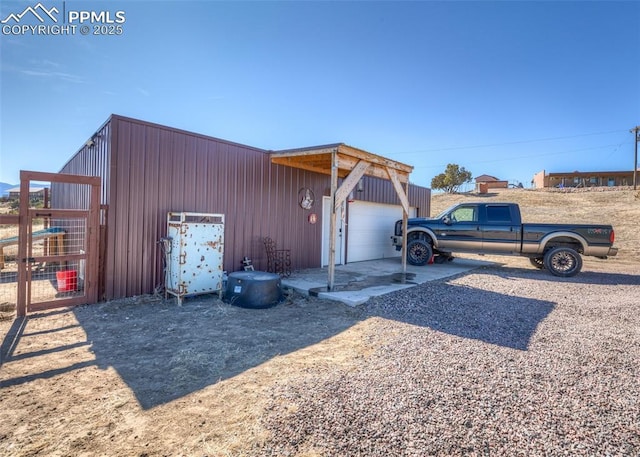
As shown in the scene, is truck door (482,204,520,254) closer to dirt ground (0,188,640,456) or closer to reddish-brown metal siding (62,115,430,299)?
reddish-brown metal siding (62,115,430,299)

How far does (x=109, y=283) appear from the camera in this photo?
4.99 meters

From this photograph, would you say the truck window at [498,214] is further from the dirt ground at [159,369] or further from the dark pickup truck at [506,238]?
the dirt ground at [159,369]

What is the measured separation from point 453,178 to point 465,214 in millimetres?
27968

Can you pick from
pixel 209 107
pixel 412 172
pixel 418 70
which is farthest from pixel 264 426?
pixel 418 70


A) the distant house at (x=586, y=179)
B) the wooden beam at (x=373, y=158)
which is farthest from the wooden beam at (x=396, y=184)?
the distant house at (x=586, y=179)

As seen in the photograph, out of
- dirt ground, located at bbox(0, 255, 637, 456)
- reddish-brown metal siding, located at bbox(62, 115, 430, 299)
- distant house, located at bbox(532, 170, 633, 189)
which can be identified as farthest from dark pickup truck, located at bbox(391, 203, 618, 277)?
distant house, located at bbox(532, 170, 633, 189)

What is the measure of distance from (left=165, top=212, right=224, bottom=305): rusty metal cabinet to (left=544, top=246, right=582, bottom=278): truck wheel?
8.48 meters

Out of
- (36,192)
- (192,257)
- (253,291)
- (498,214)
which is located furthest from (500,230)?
(36,192)

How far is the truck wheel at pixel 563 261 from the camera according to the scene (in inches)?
316

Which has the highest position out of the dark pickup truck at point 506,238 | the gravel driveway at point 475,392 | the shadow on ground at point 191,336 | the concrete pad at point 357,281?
the dark pickup truck at point 506,238

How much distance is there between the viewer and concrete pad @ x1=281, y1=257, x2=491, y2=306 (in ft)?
18.2

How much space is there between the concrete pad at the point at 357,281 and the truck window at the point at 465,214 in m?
1.53

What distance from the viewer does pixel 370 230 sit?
10898 mm

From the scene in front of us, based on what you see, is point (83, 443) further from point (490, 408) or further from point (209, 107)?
point (209, 107)
